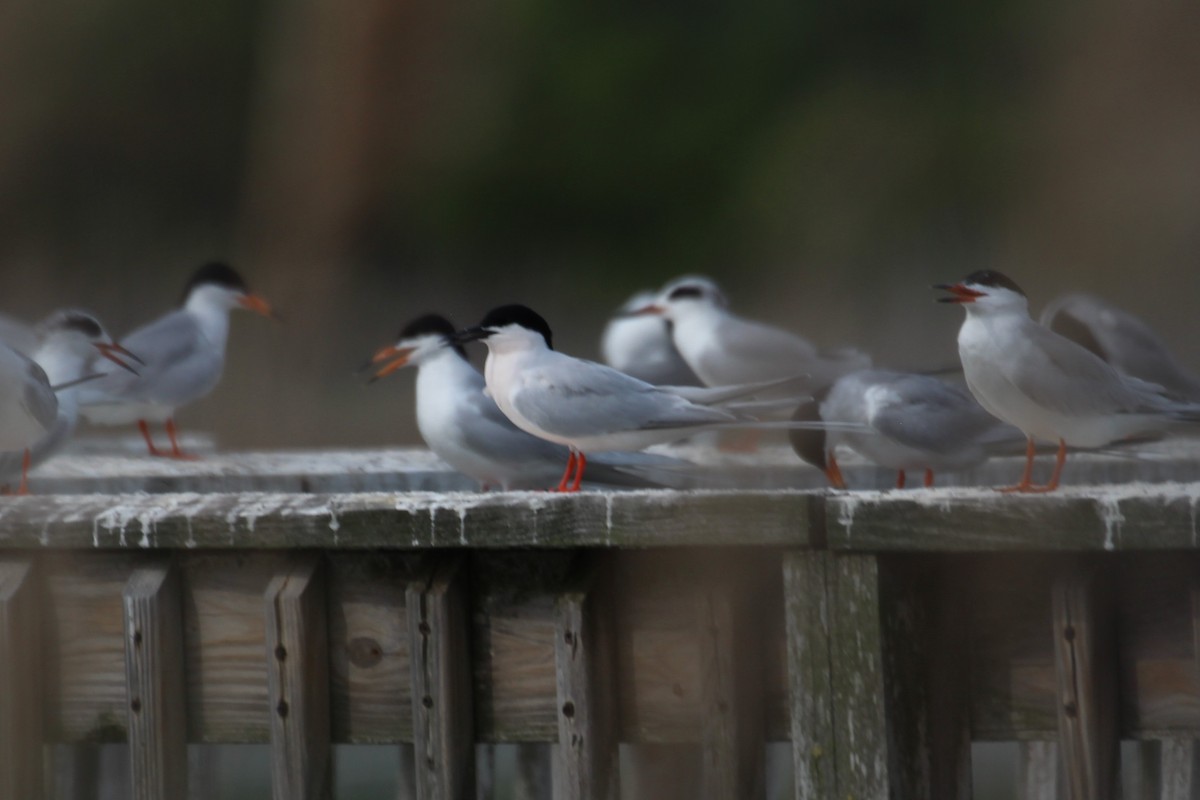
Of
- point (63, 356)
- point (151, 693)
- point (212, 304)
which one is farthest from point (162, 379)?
point (151, 693)

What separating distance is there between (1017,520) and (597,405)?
37.5 inches

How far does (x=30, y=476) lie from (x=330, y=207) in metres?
8.53

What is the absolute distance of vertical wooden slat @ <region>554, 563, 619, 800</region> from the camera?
2354 millimetres

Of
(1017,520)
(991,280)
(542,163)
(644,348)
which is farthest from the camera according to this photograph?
(542,163)

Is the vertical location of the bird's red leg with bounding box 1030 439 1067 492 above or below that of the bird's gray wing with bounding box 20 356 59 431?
below

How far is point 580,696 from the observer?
2.36 metres

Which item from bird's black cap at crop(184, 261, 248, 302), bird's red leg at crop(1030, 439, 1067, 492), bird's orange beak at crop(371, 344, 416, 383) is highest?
bird's black cap at crop(184, 261, 248, 302)

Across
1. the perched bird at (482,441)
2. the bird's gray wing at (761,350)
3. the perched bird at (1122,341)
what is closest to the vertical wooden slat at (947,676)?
the perched bird at (482,441)

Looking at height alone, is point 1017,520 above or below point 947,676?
above

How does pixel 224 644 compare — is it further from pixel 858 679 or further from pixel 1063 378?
pixel 1063 378

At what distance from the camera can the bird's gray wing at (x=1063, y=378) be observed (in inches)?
103

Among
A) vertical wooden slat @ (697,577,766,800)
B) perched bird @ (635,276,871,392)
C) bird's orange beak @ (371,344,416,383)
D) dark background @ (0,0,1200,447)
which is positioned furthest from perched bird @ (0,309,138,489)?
dark background @ (0,0,1200,447)

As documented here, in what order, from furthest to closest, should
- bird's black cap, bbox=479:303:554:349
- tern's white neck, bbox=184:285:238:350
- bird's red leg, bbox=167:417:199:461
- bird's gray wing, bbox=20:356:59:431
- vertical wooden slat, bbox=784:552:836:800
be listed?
tern's white neck, bbox=184:285:238:350 → bird's red leg, bbox=167:417:199:461 → bird's gray wing, bbox=20:356:59:431 → bird's black cap, bbox=479:303:554:349 → vertical wooden slat, bbox=784:552:836:800

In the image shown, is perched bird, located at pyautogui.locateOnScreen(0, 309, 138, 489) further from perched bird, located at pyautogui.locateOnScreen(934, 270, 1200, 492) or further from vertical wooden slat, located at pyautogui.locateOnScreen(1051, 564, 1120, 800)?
vertical wooden slat, located at pyautogui.locateOnScreen(1051, 564, 1120, 800)
